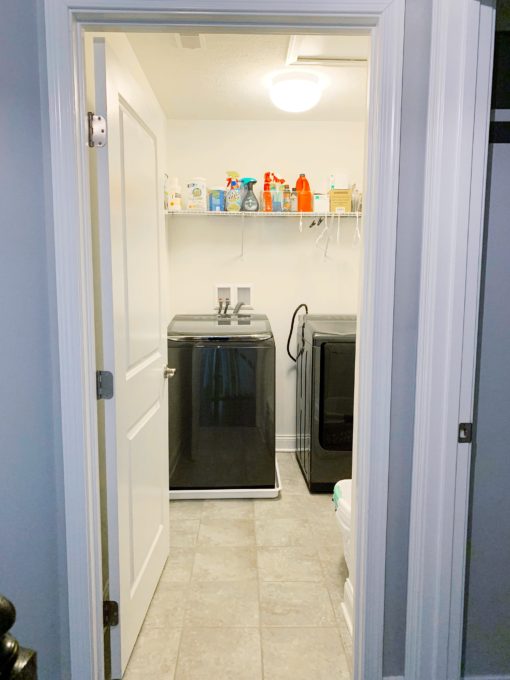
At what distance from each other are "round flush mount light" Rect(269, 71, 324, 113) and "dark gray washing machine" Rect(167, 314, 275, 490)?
4.19 ft

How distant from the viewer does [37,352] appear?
125cm

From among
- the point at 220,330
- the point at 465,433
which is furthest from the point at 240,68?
the point at 465,433

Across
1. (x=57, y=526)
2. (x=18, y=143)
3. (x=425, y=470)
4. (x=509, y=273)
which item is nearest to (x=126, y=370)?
(x=57, y=526)

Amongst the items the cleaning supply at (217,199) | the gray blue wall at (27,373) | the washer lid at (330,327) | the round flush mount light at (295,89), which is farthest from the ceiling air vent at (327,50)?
the washer lid at (330,327)

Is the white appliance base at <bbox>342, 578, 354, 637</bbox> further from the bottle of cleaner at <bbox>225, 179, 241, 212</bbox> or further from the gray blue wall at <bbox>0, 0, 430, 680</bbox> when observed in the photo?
the bottle of cleaner at <bbox>225, 179, 241, 212</bbox>

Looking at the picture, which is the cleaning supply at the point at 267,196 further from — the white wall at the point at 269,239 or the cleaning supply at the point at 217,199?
the cleaning supply at the point at 217,199

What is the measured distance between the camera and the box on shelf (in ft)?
10.5

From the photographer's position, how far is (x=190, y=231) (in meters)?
3.44

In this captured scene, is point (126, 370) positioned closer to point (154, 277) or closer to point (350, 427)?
point (154, 277)

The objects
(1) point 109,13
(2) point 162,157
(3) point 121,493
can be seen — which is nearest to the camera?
(1) point 109,13

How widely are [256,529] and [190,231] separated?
6.79 feet

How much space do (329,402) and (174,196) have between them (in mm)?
1698

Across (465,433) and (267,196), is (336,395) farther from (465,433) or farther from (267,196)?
(465,433)

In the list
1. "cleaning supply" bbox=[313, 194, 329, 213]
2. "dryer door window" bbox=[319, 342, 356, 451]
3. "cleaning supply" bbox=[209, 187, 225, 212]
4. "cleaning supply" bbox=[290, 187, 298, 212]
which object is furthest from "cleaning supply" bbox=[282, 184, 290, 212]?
"dryer door window" bbox=[319, 342, 356, 451]
